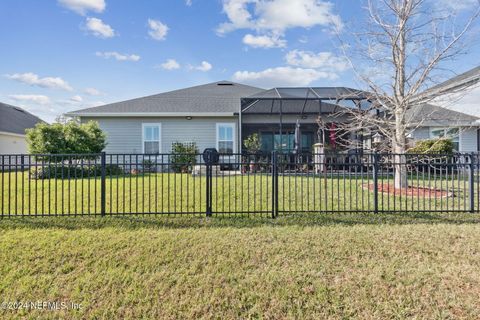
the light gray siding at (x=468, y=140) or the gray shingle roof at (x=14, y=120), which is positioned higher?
the gray shingle roof at (x=14, y=120)

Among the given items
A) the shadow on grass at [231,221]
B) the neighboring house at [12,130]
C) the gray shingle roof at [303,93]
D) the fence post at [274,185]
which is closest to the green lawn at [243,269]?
the shadow on grass at [231,221]

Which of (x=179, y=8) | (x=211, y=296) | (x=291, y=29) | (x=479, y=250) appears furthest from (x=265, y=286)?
(x=291, y=29)

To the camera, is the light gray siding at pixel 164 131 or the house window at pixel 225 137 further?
the house window at pixel 225 137

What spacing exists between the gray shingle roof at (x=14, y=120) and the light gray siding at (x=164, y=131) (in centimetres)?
1207

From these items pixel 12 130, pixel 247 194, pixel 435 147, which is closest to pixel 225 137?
pixel 247 194

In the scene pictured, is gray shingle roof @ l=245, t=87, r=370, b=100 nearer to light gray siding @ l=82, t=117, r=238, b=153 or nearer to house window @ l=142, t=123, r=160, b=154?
light gray siding @ l=82, t=117, r=238, b=153

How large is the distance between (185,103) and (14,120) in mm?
18606

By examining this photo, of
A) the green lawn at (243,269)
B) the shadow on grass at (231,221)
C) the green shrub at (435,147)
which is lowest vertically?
the green lawn at (243,269)

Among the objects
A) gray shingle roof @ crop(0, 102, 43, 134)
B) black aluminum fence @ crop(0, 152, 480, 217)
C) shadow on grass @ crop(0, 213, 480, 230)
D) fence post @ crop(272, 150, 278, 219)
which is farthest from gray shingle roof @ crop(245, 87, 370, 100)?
gray shingle roof @ crop(0, 102, 43, 134)

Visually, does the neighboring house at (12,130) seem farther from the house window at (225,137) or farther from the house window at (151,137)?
the house window at (225,137)

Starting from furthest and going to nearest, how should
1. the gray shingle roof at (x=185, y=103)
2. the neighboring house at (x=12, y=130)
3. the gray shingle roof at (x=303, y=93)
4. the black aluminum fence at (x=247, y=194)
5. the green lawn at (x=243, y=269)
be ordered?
the neighboring house at (x=12, y=130)
the gray shingle roof at (x=185, y=103)
the gray shingle roof at (x=303, y=93)
the black aluminum fence at (x=247, y=194)
the green lawn at (x=243, y=269)

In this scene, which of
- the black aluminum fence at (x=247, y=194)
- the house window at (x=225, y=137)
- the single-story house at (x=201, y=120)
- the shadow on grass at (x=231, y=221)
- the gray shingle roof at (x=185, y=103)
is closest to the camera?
the shadow on grass at (x=231, y=221)

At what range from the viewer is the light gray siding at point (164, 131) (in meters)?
15.2

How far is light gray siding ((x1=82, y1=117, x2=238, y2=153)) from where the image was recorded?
49.9 feet
